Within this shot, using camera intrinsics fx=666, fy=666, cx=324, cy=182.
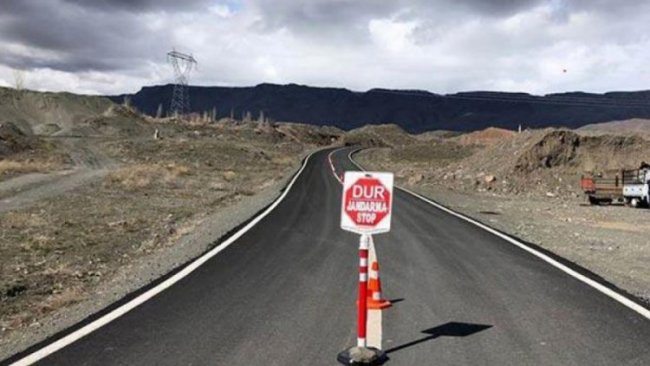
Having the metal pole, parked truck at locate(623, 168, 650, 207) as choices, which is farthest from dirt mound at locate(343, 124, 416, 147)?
the metal pole

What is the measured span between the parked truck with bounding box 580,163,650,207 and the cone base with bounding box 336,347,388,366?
2431 cm

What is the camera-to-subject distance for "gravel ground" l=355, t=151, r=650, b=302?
11.7 meters

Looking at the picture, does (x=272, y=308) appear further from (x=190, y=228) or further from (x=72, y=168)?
(x=72, y=168)

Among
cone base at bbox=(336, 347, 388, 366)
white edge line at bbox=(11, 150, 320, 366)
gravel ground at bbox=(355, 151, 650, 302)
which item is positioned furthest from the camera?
gravel ground at bbox=(355, 151, 650, 302)

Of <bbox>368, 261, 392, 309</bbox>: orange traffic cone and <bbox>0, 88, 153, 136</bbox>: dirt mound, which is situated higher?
<bbox>0, 88, 153, 136</bbox>: dirt mound

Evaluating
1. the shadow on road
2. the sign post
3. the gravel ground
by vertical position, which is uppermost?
the sign post

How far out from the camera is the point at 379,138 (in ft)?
408

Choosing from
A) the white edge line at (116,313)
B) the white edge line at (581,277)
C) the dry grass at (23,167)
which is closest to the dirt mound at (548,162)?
the white edge line at (581,277)

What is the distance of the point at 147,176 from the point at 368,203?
2980cm

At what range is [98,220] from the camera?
19.4 m

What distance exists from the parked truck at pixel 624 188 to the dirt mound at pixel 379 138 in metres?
79.4

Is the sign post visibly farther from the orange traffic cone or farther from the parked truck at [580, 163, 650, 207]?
the parked truck at [580, 163, 650, 207]

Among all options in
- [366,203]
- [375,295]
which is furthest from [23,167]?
[366,203]

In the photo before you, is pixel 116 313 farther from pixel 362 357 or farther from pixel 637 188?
pixel 637 188
